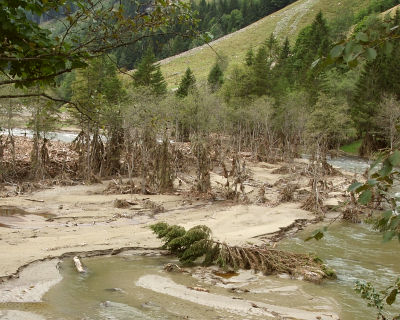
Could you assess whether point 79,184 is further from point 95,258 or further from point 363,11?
point 363,11

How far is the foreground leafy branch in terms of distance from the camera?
32.0ft

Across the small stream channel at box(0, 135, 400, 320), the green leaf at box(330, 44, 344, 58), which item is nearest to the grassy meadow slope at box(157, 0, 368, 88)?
the small stream channel at box(0, 135, 400, 320)

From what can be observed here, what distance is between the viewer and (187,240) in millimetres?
10273

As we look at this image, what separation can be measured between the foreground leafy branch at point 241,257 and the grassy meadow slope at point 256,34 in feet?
292

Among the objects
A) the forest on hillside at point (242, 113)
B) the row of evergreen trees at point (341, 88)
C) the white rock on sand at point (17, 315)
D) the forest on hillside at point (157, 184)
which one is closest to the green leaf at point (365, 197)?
the forest on hillside at point (157, 184)

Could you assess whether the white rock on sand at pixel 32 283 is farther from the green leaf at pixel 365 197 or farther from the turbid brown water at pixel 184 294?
the green leaf at pixel 365 197

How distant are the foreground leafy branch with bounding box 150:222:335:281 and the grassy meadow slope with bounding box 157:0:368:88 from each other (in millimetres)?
88878

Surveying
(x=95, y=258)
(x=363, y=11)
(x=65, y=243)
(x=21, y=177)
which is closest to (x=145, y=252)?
(x=95, y=258)

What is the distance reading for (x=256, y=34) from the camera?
114188 millimetres

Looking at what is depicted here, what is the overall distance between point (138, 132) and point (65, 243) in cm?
1390

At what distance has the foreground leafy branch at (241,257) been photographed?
9.74m

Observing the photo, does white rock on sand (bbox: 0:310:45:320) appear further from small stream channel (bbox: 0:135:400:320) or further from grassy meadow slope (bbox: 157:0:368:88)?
grassy meadow slope (bbox: 157:0:368:88)

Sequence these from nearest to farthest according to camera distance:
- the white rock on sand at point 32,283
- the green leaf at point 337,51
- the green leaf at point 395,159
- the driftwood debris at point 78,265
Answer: the green leaf at point 395,159 → the green leaf at point 337,51 → the white rock on sand at point 32,283 → the driftwood debris at point 78,265

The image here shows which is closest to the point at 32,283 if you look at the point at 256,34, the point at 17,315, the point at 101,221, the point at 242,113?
the point at 17,315
